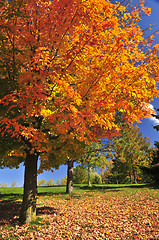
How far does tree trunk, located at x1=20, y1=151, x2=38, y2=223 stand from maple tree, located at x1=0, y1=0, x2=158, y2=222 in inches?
4.2

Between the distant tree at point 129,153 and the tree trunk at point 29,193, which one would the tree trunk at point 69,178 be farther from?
the tree trunk at point 29,193

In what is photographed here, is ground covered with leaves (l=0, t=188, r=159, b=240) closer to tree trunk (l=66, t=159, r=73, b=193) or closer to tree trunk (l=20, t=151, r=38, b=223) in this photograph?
tree trunk (l=20, t=151, r=38, b=223)

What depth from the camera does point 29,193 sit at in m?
7.20

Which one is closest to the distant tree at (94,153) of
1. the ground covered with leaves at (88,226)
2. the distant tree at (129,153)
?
the distant tree at (129,153)

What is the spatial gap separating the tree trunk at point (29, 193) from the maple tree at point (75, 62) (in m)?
0.11

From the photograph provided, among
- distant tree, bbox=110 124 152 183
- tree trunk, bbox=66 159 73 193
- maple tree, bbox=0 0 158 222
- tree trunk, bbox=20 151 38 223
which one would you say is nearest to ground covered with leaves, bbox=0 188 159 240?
tree trunk, bbox=20 151 38 223

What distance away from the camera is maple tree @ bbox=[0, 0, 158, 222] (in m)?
5.16

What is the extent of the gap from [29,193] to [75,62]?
539 centimetres

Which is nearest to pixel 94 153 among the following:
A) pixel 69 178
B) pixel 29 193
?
pixel 69 178

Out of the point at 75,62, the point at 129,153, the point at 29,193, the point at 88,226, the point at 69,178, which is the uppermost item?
the point at 75,62

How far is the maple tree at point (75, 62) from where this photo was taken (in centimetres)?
516

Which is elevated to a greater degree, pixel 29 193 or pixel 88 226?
pixel 29 193

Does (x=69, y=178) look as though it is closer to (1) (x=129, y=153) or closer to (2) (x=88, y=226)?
(1) (x=129, y=153)

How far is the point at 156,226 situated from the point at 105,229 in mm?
1748
